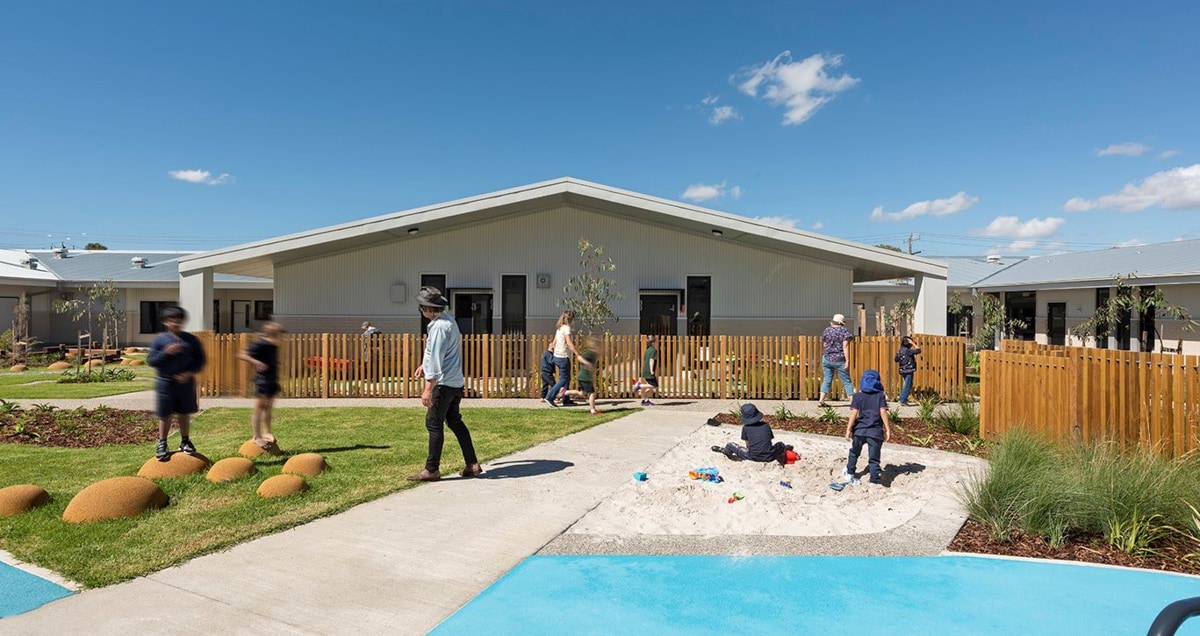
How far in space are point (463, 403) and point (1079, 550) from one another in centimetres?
1009

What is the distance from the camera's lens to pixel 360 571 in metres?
4.11

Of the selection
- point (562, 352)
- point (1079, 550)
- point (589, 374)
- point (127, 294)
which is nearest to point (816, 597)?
point (1079, 550)

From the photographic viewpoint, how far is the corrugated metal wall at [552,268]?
A: 18.3 metres

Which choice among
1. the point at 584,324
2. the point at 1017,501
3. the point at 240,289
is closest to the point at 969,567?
the point at 1017,501

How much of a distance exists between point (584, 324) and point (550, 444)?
28.3 ft

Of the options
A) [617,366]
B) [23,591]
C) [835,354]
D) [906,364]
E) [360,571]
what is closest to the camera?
[23,591]

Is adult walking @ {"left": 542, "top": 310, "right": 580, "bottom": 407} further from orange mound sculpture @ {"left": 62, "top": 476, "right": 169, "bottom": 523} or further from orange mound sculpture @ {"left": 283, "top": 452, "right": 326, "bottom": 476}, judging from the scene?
orange mound sculpture @ {"left": 62, "top": 476, "right": 169, "bottom": 523}

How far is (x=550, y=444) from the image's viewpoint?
8344mm

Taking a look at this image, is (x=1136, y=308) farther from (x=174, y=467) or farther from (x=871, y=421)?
(x=174, y=467)

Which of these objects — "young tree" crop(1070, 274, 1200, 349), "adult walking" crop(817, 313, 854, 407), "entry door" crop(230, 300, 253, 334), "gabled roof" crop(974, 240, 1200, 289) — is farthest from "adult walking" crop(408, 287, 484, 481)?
"entry door" crop(230, 300, 253, 334)

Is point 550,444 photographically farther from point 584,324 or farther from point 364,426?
point 584,324

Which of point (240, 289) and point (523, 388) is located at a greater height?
point (240, 289)

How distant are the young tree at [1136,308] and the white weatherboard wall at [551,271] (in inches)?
301

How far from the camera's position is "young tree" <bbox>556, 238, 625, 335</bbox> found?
1609cm
